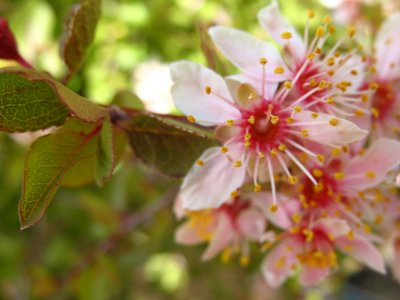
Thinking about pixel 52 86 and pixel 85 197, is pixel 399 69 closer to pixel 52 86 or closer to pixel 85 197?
pixel 52 86

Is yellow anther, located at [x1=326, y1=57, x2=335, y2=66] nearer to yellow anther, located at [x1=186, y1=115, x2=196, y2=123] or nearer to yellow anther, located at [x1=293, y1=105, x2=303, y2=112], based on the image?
yellow anther, located at [x1=293, y1=105, x2=303, y2=112]

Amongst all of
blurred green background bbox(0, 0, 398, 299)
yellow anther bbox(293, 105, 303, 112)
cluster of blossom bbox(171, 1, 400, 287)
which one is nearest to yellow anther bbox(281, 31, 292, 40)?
cluster of blossom bbox(171, 1, 400, 287)

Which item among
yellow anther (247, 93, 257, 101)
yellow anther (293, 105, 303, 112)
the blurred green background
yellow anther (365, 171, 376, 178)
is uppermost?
yellow anther (293, 105, 303, 112)

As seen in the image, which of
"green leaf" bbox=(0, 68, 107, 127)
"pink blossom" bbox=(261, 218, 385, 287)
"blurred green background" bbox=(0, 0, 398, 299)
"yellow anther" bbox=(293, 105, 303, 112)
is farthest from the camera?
"blurred green background" bbox=(0, 0, 398, 299)

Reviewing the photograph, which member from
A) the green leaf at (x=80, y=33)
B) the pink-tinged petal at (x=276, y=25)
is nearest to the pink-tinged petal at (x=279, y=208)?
the pink-tinged petal at (x=276, y=25)

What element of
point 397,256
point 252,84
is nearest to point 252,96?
point 252,84

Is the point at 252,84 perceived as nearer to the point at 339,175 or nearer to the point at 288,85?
the point at 288,85

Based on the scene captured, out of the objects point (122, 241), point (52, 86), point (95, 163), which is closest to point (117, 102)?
point (95, 163)
